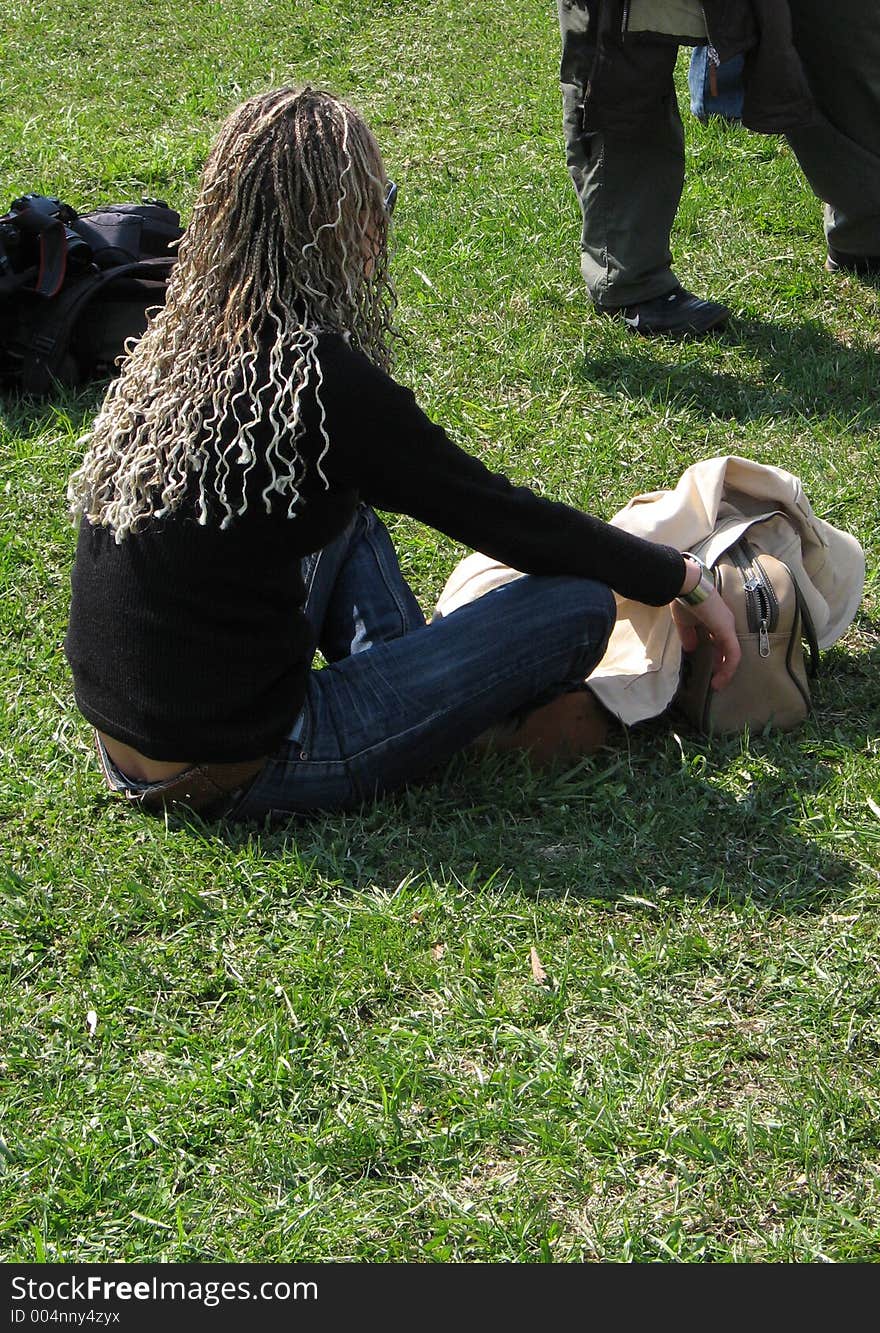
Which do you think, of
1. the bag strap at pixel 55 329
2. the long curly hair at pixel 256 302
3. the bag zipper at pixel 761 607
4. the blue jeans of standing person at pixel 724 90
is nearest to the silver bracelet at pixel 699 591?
the bag zipper at pixel 761 607

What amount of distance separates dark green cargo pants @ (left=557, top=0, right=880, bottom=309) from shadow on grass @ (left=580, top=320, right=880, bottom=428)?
278mm

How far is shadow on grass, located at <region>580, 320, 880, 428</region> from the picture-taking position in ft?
14.9

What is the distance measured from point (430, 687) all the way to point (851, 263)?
2982 mm

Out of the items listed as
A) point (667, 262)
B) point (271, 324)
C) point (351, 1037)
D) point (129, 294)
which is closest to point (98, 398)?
point (129, 294)

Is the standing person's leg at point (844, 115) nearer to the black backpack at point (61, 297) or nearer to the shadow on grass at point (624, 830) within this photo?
the black backpack at point (61, 297)

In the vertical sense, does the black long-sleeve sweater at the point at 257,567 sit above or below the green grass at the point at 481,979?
above

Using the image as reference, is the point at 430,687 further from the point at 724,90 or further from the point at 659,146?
the point at 724,90

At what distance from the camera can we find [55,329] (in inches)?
183

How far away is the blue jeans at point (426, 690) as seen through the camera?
9.90 feet

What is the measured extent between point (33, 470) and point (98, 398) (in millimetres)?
417

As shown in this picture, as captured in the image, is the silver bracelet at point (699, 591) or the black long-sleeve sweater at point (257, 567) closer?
the black long-sleeve sweater at point (257, 567)

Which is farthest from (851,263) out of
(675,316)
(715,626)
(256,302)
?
(256,302)

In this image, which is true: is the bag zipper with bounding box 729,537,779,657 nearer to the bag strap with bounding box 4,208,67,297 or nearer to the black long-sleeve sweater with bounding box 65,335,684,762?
the black long-sleeve sweater with bounding box 65,335,684,762

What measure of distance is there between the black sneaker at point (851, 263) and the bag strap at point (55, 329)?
2.37 meters
